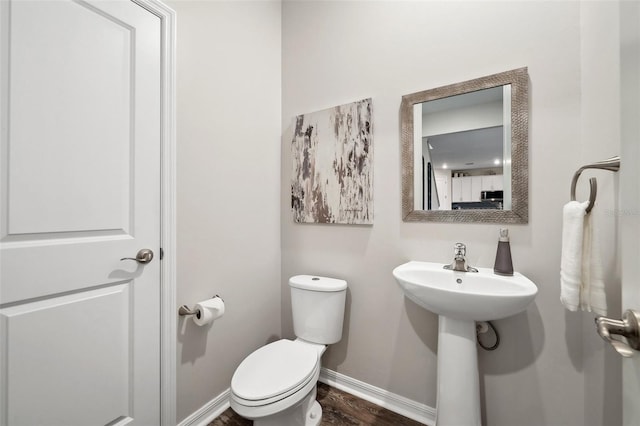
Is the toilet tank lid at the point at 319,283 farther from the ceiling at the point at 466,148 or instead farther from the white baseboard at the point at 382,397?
the ceiling at the point at 466,148

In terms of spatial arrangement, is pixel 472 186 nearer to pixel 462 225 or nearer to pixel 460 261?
pixel 462 225

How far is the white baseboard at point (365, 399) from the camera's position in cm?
143

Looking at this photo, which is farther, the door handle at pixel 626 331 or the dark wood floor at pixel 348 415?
the dark wood floor at pixel 348 415

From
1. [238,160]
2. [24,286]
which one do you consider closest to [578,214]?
[238,160]

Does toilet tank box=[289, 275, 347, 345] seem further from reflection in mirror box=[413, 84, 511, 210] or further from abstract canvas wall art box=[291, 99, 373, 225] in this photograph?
reflection in mirror box=[413, 84, 511, 210]

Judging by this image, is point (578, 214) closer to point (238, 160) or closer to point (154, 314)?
Answer: point (238, 160)

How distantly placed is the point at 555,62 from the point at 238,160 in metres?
1.62

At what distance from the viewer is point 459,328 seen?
1.19 meters

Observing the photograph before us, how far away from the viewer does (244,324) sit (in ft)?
5.54

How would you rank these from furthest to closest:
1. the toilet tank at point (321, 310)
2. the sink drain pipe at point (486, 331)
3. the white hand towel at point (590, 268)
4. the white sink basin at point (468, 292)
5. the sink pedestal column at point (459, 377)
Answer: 1. the toilet tank at point (321, 310)
2. the sink drain pipe at point (486, 331)
3. the sink pedestal column at point (459, 377)
4. the white sink basin at point (468, 292)
5. the white hand towel at point (590, 268)

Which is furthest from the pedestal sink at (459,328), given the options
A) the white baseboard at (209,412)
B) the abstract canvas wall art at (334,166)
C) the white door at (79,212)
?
the white door at (79,212)

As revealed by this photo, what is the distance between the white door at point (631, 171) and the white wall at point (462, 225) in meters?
0.61

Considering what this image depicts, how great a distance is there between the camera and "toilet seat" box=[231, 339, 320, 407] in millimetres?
1109

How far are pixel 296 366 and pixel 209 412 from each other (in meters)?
0.63
